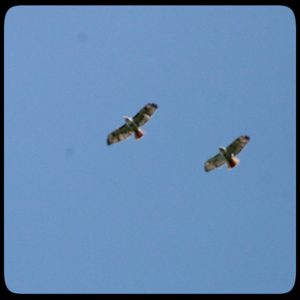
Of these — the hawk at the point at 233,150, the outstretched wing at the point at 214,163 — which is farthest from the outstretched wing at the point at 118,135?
the hawk at the point at 233,150

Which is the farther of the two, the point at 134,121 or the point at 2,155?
the point at 134,121

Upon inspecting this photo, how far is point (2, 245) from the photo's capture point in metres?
24.4

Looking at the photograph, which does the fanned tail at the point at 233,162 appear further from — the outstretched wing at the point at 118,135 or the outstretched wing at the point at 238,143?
the outstretched wing at the point at 118,135

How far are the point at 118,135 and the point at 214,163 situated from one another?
146 inches

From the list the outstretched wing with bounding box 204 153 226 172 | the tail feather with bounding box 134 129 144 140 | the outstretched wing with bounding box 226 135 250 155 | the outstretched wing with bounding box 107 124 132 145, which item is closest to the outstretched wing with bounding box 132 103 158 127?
the tail feather with bounding box 134 129 144 140

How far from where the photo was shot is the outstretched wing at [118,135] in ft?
101

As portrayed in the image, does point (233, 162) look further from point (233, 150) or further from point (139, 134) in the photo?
point (139, 134)

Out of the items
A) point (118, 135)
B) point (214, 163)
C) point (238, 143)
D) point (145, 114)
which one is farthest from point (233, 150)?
point (118, 135)

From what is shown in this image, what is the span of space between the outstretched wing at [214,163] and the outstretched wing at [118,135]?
3.07 metres
